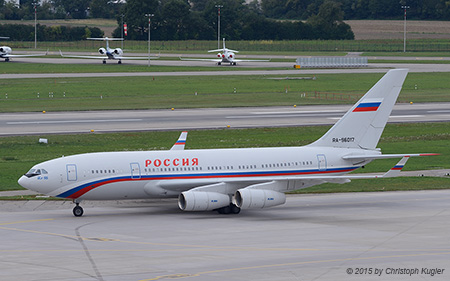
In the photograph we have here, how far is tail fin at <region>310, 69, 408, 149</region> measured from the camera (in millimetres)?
43156

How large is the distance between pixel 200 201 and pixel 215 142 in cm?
2449

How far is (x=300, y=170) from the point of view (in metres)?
41.7

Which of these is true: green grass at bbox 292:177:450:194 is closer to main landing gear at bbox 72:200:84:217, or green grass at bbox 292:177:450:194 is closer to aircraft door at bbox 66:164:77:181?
main landing gear at bbox 72:200:84:217

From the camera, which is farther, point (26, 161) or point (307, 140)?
point (307, 140)

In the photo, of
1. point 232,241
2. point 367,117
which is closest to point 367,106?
point 367,117

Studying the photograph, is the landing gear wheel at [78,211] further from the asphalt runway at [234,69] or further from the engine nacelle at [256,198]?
the asphalt runway at [234,69]

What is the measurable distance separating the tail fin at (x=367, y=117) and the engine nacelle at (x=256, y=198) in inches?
237

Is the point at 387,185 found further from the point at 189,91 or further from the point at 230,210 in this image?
the point at 189,91

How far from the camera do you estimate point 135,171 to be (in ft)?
128

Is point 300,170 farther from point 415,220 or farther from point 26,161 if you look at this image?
point 26,161

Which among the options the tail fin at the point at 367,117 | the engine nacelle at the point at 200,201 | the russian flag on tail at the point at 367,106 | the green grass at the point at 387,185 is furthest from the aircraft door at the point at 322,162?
the engine nacelle at the point at 200,201

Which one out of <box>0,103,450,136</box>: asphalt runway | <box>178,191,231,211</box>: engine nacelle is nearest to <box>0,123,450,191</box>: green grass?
<box>0,103,450,136</box>: asphalt runway

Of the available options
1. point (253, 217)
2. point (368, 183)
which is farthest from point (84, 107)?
point (253, 217)

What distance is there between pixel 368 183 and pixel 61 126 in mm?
34087
